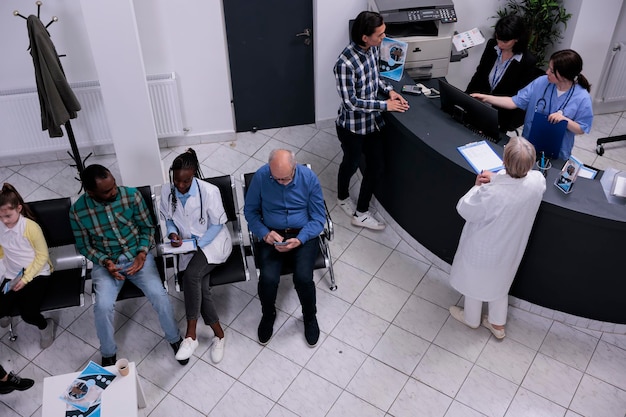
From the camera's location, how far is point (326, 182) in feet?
19.0

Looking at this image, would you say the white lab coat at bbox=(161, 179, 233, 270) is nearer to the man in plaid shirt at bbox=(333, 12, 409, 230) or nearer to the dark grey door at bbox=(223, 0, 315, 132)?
the man in plaid shirt at bbox=(333, 12, 409, 230)

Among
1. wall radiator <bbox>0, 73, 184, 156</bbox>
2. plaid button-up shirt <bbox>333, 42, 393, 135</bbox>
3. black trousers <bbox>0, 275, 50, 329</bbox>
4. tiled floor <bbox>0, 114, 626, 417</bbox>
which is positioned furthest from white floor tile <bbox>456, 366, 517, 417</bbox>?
wall radiator <bbox>0, 73, 184, 156</bbox>

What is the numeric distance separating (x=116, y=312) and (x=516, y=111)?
339 cm

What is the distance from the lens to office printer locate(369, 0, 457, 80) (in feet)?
16.6

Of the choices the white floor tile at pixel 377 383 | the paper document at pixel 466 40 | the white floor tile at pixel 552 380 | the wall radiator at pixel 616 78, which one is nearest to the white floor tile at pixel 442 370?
the white floor tile at pixel 377 383

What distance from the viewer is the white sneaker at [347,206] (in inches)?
215

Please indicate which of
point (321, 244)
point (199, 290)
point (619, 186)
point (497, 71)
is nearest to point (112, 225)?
point (199, 290)

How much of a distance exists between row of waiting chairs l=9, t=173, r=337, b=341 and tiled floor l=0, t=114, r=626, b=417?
434mm

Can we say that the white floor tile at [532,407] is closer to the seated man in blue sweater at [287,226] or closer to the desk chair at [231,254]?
the seated man in blue sweater at [287,226]

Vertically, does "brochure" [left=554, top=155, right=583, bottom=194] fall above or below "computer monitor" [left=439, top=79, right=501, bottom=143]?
below

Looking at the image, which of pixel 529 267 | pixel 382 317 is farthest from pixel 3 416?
pixel 529 267

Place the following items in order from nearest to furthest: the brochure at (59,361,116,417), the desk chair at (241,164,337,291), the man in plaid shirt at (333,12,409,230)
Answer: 1. the brochure at (59,361,116,417)
2. the desk chair at (241,164,337,291)
3. the man in plaid shirt at (333,12,409,230)

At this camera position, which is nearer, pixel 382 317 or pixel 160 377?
pixel 160 377

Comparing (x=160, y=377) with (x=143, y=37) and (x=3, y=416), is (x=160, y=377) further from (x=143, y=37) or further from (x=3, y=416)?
(x=143, y=37)
